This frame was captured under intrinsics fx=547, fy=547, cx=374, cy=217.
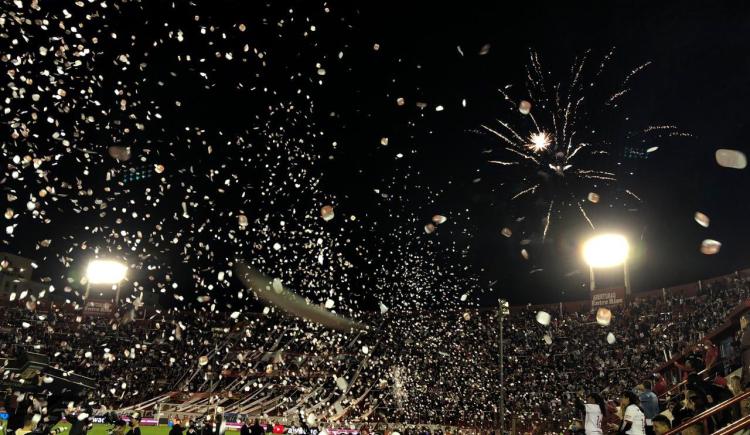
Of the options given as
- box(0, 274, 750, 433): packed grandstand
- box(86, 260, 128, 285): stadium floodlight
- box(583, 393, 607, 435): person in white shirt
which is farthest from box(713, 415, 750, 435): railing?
box(86, 260, 128, 285): stadium floodlight

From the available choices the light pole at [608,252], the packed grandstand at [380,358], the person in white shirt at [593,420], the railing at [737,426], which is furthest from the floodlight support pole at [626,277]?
the railing at [737,426]

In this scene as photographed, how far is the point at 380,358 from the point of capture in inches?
1966

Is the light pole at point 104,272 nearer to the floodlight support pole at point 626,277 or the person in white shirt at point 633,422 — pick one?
the floodlight support pole at point 626,277

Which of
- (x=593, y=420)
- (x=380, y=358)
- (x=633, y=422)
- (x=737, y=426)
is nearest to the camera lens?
(x=737, y=426)

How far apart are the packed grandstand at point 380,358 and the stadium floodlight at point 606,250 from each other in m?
3.31

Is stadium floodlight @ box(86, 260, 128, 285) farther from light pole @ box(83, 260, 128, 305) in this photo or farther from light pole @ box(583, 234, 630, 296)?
light pole @ box(583, 234, 630, 296)

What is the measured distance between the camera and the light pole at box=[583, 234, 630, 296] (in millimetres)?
39531

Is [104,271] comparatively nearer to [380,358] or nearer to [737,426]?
[380,358]

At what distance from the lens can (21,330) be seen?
49.5 m

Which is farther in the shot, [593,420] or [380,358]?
[380,358]

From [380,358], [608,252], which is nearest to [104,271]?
[380,358]

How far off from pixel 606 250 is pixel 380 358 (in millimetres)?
21857

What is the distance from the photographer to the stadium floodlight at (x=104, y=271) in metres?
57.9

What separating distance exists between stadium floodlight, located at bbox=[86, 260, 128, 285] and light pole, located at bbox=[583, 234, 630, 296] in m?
47.3
